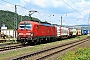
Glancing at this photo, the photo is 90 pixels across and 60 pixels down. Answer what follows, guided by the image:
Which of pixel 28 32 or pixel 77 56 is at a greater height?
pixel 28 32

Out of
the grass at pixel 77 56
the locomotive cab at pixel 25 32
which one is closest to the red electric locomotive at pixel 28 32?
the locomotive cab at pixel 25 32

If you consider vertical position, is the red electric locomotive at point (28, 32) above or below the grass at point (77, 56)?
above

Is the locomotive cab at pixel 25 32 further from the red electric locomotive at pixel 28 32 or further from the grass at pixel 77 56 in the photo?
the grass at pixel 77 56

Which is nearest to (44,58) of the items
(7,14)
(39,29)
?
(39,29)

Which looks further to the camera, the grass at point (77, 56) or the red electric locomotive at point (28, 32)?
the red electric locomotive at point (28, 32)

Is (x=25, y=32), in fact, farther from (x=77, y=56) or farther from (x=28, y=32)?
(x=77, y=56)

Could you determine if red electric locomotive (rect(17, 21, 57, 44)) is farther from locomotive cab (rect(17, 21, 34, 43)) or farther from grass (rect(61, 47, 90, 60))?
grass (rect(61, 47, 90, 60))

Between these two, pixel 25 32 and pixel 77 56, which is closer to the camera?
pixel 77 56

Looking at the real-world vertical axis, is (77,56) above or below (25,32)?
below

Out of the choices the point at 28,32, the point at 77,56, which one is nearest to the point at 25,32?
the point at 28,32

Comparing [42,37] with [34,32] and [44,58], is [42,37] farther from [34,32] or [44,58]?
[44,58]

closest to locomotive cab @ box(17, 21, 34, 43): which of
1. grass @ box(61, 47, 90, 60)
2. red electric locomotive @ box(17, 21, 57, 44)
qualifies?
red electric locomotive @ box(17, 21, 57, 44)

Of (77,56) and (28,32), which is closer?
(77,56)

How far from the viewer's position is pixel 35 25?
104ft
